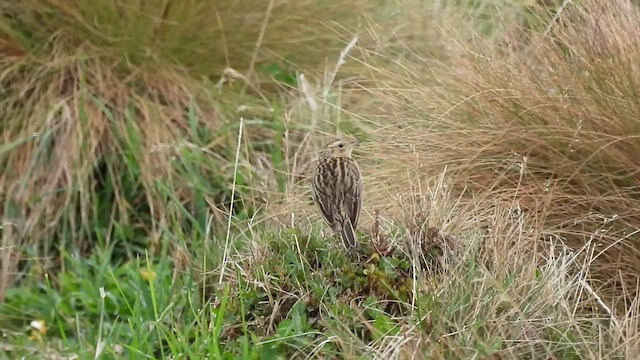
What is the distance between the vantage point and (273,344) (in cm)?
305

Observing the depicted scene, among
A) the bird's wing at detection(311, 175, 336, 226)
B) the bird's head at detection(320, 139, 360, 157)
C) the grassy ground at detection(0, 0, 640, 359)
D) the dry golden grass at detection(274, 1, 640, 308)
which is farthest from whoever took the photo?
the bird's head at detection(320, 139, 360, 157)

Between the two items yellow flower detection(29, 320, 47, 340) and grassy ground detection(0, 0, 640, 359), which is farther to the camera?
yellow flower detection(29, 320, 47, 340)

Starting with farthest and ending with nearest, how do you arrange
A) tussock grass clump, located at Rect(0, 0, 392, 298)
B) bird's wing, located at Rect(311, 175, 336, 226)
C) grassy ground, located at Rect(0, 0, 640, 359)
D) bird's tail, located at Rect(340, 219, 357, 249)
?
tussock grass clump, located at Rect(0, 0, 392, 298)
bird's wing, located at Rect(311, 175, 336, 226)
bird's tail, located at Rect(340, 219, 357, 249)
grassy ground, located at Rect(0, 0, 640, 359)

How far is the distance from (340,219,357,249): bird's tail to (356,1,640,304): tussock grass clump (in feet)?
1.83

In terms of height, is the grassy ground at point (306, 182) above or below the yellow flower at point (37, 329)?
above

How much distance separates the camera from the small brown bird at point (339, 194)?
3295 mm

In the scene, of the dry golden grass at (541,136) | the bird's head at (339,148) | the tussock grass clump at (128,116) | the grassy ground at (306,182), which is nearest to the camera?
the grassy ground at (306,182)

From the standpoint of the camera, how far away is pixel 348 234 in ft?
10.7

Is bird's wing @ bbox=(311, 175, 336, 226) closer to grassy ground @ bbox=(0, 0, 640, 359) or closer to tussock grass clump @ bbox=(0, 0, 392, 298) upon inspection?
grassy ground @ bbox=(0, 0, 640, 359)

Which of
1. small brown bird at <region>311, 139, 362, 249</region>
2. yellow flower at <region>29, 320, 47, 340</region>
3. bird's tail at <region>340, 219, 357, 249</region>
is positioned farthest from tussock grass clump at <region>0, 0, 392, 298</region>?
bird's tail at <region>340, 219, 357, 249</region>

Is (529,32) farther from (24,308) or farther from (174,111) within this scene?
(24,308)

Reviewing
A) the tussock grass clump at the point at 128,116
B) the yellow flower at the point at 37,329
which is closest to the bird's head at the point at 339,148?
the tussock grass clump at the point at 128,116

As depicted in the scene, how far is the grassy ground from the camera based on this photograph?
3082 millimetres

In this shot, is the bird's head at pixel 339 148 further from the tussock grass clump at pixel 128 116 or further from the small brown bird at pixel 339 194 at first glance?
the tussock grass clump at pixel 128 116
